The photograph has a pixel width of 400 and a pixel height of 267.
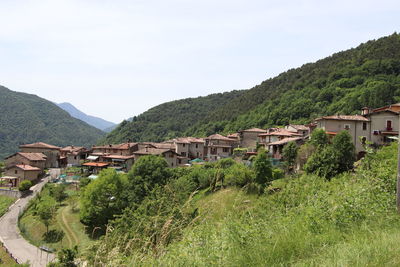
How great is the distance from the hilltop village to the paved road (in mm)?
10700

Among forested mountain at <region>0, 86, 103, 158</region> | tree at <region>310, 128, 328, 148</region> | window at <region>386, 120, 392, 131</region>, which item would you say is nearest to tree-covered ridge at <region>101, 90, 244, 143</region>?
forested mountain at <region>0, 86, 103, 158</region>

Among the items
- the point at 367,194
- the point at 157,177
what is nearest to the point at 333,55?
the point at 157,177

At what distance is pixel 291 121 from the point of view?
71875 millimetres

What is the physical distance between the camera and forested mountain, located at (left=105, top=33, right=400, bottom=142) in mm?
65375

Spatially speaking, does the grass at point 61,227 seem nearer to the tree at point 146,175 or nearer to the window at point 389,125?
the tree at point 146,175

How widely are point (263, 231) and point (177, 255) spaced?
1.37 m

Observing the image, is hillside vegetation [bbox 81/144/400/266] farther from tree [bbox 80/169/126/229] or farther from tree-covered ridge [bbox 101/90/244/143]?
tree-covered ridge [bbox 101/90/244/143]

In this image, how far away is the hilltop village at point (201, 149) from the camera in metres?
33.3

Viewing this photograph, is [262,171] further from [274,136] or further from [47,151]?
[47,151]

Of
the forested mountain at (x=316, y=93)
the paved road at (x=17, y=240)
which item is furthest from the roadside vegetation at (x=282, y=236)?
the forested mountain at (x=316, y=93)

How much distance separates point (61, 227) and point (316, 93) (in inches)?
2685

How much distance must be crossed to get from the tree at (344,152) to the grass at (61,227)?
2007 cm

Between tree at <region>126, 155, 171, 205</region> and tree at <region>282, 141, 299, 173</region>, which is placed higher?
tree at <region>282, 141, 299, 173</region>

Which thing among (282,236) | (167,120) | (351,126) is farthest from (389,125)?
(167,120)
